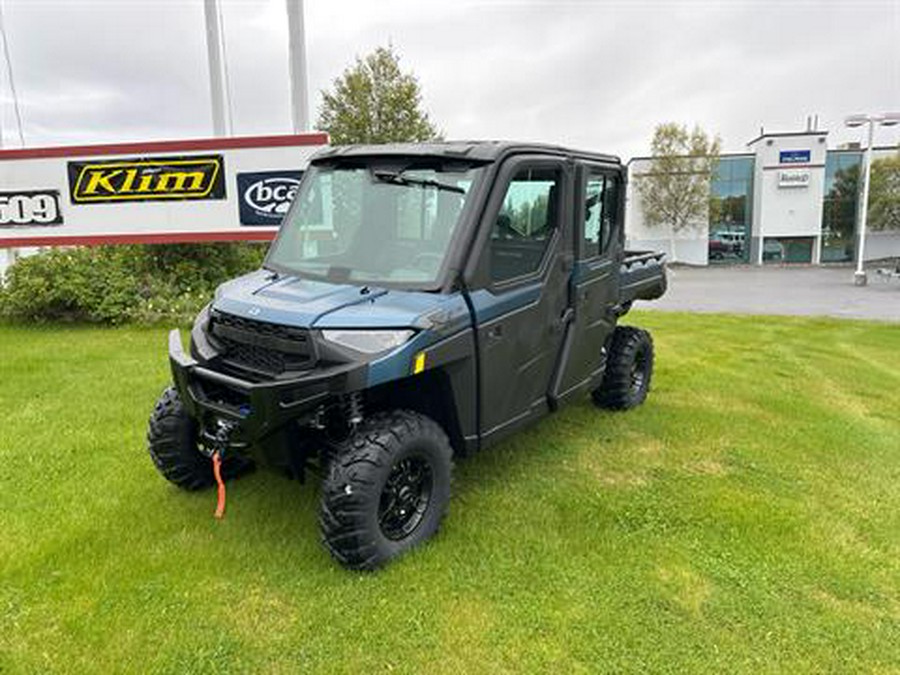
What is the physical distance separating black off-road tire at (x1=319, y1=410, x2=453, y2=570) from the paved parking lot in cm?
1322

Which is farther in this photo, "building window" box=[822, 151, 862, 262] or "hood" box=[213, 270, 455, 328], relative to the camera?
"building window" box=[822, 151, 862, 262]

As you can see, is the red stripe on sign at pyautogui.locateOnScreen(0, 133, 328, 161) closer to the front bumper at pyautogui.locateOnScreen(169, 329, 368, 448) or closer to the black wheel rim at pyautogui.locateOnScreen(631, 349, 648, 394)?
the black wheel rim at pyautogui.locateOnScreen(631, 349, 648, 394)

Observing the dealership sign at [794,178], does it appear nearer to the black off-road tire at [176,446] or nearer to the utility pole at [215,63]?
the utility pole at [215,63]

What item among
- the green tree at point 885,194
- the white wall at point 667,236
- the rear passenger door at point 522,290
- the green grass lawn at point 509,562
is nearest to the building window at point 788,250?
the green tree at point 885,194

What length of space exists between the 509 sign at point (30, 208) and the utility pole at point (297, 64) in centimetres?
392

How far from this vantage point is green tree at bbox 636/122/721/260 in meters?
39.4

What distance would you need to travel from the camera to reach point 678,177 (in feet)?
130

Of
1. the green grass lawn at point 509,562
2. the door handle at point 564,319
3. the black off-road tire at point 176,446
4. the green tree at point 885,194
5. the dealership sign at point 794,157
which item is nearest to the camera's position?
the green grass lawn at point 509,562

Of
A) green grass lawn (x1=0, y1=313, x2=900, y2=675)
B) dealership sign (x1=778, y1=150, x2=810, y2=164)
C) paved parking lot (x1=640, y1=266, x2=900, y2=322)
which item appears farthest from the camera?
dealership sign (x1=778, y1=150, x2=810, y2=164)

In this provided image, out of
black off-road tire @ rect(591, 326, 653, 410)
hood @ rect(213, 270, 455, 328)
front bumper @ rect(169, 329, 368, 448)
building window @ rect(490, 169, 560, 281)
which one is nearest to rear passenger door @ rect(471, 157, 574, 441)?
building window @ rect(490, 169, 560, 281)

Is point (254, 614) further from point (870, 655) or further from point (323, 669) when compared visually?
point (870, 655)

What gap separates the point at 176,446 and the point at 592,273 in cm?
293

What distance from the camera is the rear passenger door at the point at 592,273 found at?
4.37m

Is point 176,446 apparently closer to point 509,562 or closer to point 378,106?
point 509,562
